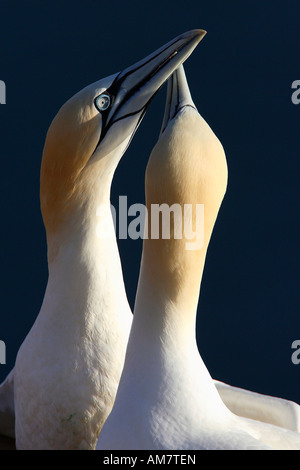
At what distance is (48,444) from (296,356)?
6.64 feet

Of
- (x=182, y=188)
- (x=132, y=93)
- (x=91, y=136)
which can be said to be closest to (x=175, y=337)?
(x=182, y=188)

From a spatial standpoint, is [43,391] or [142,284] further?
[43,391]

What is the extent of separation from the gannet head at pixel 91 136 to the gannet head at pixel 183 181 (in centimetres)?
49

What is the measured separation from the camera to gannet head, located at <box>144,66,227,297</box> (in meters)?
2.91

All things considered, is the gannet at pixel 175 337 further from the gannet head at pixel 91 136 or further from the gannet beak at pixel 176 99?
the gannet head at pixel 91 136

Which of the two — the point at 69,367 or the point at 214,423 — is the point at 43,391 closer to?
the point at 69,367

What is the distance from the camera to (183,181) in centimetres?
293

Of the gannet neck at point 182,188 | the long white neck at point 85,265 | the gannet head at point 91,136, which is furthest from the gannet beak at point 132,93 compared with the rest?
the gannet neck at point 182,188

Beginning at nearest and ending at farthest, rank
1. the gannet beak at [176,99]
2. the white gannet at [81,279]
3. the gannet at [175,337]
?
the gannet at [175,337], the gannet beak at [176,99], the white gannet at [81,279]

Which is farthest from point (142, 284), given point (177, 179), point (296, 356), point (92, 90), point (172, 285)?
point (296, 356)

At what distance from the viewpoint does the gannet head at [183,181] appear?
2914 millimetres

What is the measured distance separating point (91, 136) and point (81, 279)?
0.50 m
